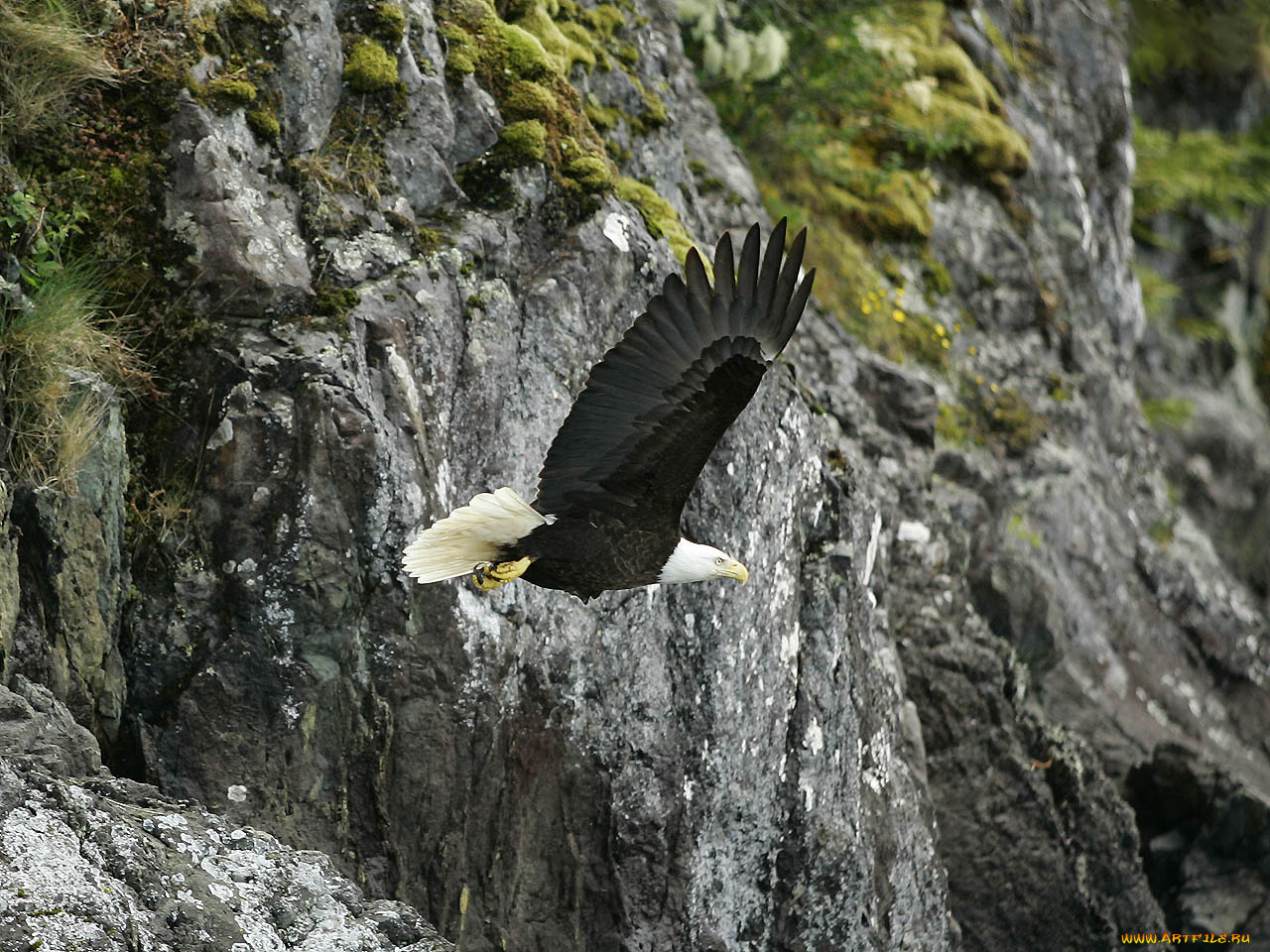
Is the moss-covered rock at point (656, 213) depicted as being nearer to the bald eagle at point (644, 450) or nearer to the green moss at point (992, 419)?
the bald eagle at point (644, 450)

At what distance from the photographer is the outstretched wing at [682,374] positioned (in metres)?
5.66

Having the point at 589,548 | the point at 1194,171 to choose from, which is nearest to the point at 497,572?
the point at 589,548

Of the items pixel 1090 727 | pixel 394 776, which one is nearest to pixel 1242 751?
pixel 1090 727

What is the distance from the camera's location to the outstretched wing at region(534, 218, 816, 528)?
5.66 m

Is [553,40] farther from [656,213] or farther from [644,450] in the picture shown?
[644,450]

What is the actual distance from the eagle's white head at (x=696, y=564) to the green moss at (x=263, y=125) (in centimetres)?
Answer: 274

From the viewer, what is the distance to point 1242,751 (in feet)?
37.4

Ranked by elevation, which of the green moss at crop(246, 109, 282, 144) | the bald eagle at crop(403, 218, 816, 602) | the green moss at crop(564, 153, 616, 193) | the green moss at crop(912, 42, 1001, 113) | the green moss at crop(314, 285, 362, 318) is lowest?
the bald eagle at crop(403, 218, 816, 602)

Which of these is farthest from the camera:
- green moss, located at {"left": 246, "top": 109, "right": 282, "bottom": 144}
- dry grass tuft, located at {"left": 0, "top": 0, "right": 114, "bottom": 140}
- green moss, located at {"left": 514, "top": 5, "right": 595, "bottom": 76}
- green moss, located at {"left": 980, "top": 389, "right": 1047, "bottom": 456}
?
green moss, located at {"left": 980, "top": 389, "right": 1047, "bottom": 456}

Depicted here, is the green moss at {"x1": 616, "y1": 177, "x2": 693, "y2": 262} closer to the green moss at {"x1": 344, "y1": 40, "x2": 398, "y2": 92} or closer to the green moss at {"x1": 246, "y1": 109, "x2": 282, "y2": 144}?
the green moss at {"x1": 344, "y1": 40, "x2": 398, "y2": 92}

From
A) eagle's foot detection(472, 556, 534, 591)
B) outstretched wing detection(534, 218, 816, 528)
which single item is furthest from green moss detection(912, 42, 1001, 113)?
eagle's foot detection(472, 556, 534, 591)

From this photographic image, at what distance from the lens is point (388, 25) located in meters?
6.91

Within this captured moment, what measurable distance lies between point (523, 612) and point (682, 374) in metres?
1.51

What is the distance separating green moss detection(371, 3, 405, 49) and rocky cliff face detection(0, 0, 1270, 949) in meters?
0.02
